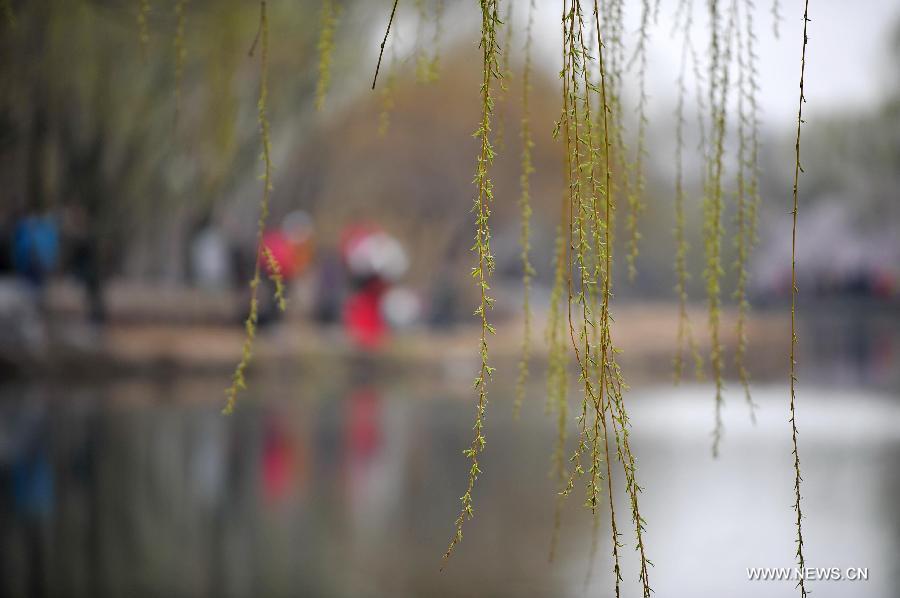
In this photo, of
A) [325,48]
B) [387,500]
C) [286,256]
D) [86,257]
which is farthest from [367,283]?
[325,48]

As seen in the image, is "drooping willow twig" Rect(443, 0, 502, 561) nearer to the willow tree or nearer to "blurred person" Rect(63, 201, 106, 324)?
the willow tree

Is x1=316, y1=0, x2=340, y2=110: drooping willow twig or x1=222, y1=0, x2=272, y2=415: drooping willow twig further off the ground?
x1=316, y1=0, x2=340, y2=110: drooping willow twig

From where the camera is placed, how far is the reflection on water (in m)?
2.22

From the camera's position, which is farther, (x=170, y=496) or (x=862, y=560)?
(x=170, y=496)

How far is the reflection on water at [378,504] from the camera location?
7.29 ft

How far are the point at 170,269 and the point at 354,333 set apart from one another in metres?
2.60

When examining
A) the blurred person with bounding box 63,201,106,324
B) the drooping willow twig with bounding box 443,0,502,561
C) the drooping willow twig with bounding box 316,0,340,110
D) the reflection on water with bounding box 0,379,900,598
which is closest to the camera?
the drooping willow twig with bounding box 443,0,502,561

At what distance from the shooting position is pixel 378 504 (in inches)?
116

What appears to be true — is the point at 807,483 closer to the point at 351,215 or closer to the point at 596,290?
the point at 596,290

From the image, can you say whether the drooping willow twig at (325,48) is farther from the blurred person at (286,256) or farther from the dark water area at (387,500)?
the blurred person at (286,256)

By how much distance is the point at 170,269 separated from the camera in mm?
9453

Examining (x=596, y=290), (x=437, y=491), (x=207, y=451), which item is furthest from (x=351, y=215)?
(x=596, y=290)

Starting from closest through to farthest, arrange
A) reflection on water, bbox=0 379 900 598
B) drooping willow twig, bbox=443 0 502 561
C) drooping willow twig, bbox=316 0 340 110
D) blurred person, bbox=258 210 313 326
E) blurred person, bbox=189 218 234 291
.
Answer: drooping willow twig, bbox=443 0 502 561 → drooping willow twig, bbox=316 0 340 110 → reflection on water, bbox=0 379 900 598 → blurred person, bbox=258 210 313 326 → blurred person, bbox=189 218 234 291

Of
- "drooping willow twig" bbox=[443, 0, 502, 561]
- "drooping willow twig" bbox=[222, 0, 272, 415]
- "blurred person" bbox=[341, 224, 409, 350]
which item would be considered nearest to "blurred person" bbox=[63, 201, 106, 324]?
"blurred person" bbox=[341, 224, 409, 350]
